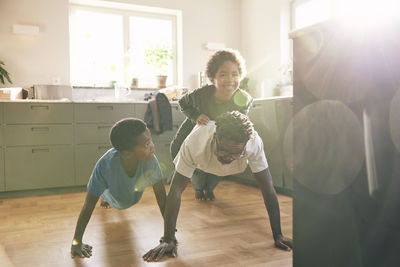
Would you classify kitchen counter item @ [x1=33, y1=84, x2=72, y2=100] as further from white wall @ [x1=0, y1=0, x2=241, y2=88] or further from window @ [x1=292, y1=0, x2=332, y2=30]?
window @ [x1=292, y1=0, x2=332, y2=30]

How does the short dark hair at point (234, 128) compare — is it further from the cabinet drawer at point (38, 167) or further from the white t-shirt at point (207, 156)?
the cabinet drawer at point (38, 167)

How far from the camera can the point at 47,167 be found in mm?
3152

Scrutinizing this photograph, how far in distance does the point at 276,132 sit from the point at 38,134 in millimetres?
2126

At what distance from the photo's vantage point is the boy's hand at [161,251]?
149 cm

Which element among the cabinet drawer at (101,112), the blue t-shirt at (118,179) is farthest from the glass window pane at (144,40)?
the blue t-shirt at (118,179)

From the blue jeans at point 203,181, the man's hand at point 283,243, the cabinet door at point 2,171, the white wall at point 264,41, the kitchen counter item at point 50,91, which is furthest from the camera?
the white wall at point 264,41

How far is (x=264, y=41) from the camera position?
416 cm

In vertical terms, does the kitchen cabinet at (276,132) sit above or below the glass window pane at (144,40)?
below

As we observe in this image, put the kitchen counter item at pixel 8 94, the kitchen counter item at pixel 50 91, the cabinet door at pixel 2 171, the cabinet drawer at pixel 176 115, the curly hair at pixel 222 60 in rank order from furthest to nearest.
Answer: the cabinet drawer at pixel 176 115 < the kitchen counter item at pixel 50 91 < the kitchen counter item at pixel 8 94 < the cabinet door at pixel 2 171 < the curly hair at pixel 222 60

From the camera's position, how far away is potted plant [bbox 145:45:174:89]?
4.18m

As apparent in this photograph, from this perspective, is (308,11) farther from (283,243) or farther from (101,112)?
(283,243)

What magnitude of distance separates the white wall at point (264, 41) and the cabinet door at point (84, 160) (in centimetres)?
A: 193

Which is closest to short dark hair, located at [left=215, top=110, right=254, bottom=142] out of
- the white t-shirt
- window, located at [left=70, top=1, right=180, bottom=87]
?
the white t-shirt

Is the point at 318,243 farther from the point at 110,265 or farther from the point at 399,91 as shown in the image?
the point at 110,265
